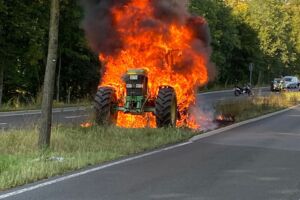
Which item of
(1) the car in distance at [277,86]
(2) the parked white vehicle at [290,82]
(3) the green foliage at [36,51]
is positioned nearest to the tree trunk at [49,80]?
(3) the green foliage at [36,51]

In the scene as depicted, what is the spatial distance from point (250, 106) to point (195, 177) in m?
17.1

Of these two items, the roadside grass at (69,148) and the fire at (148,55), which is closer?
the roadside grass at (69,148)

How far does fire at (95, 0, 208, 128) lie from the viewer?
16859 millimetres

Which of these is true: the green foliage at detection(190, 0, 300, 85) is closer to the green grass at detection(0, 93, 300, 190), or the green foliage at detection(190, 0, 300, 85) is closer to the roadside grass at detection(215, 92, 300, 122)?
the roadside grass at detection(215, 92, 300, 122)

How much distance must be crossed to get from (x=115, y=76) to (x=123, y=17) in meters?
1.81

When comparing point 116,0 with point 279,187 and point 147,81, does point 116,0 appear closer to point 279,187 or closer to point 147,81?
point 147,81

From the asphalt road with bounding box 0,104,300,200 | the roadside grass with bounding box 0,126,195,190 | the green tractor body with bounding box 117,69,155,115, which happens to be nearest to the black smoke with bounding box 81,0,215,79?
the green tractor body with bounding box 117,69,155,115

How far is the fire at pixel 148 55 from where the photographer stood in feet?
55.3

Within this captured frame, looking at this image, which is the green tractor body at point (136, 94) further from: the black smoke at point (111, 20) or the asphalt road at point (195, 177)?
the asphalt road at point (195, 177)

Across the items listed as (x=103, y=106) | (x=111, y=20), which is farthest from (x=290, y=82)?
(x=103, y=106)

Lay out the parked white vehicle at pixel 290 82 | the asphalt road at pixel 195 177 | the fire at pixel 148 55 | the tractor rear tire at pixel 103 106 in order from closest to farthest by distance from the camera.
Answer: the asphalt road at pixel 195 177 < the tractor rear tire at pixel 103 106 < the fire at pixel 148 55 < the parked white vehicle at pixel 290 82

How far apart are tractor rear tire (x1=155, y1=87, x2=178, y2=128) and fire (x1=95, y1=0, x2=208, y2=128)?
3.07 feet

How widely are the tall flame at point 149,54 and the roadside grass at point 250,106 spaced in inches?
170

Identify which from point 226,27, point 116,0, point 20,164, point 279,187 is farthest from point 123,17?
point 226,27
